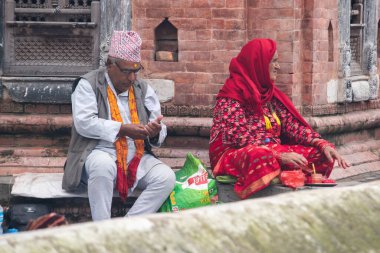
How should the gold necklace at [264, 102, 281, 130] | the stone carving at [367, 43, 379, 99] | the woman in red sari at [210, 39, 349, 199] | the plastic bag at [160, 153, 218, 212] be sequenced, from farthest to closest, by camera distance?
1. the stone carving at [367, 43, 379, 99]
2. the gold necklace at [264, 102, 281, 130]
3. the plastic bag at [160, 153, 218, 212]
4. the woman in red sari at [210, 39, 349, 199]

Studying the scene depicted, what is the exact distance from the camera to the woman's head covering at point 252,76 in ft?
21.3

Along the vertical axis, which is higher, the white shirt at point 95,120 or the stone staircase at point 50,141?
the white shirt at point 95,120

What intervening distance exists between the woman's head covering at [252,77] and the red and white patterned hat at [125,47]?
0.66 meters

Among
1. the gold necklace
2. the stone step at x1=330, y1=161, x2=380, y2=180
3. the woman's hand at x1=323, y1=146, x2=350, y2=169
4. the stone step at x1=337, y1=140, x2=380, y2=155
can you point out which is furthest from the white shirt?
the stone step at x1=337, y1=140, x2=380, y2=155

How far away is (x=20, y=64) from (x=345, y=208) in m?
4.56

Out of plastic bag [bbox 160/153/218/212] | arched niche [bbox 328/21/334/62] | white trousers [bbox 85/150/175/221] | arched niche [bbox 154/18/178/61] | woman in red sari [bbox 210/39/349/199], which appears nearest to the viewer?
white trousers [bbox 85/150/175/221]

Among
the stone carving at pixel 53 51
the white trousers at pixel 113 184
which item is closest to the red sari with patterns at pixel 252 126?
the white trousers at pixel 113 184

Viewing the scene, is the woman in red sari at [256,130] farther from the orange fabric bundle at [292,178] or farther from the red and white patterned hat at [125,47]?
the red and white patterned hat at [125,47]

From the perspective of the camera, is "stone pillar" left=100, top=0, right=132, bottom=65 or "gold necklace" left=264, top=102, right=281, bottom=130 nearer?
"gold necklace" left=264, top=102, right=281, bottom=130

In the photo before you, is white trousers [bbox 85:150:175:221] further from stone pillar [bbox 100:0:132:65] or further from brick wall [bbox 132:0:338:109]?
stone pillar [bbox 100:0:132:65]

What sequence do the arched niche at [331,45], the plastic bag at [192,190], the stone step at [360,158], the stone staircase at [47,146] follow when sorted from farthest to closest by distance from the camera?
the stone step at [360,158]
the arched niche at [331,45]
the stone staircase at [47,146]
the plastic bag at [192,190]

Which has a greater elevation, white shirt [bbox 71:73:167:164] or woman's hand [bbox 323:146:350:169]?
white shirt [bbox 71:73:167:164]

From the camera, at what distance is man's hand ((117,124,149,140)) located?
20.3 feet

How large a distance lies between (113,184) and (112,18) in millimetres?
1741
